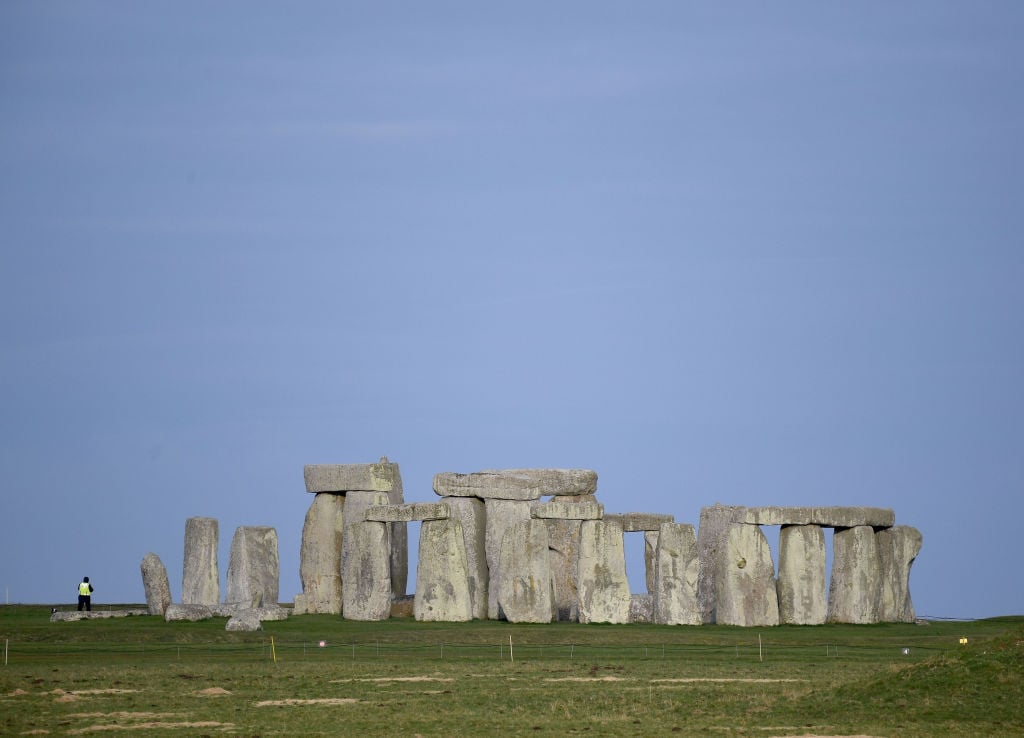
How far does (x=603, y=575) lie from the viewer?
Result: 39.9 meters

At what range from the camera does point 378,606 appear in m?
41.0

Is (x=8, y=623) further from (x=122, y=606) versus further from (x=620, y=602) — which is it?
(x=620, y=602)

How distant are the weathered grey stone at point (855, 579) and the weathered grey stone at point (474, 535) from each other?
8834mm

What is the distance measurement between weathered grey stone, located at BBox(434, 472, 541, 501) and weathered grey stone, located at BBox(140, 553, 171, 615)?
7398 millimetres

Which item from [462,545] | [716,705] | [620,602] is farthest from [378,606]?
[716,705]

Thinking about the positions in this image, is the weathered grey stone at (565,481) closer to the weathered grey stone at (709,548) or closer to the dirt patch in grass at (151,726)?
the weathered grey stone at (709,548)

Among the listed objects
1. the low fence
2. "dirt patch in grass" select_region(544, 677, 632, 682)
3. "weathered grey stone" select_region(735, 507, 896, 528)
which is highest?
"weathered grey stone" select_region(735, 507, 896, 528)

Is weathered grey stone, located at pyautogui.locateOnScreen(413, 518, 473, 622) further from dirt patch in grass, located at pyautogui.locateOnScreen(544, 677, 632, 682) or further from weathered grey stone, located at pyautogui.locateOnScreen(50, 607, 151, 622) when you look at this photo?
dirt patch in grass, located at pyautogui.locateOnScreen(544, 677, 632, 682)

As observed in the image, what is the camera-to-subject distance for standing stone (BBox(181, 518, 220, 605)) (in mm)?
43625

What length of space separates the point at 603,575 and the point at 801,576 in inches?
197

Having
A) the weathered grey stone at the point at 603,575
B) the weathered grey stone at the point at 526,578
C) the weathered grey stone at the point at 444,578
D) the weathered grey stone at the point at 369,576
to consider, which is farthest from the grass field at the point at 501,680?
the weathered grey stone at the point at 369,576

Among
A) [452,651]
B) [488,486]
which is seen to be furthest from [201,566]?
[452,651]

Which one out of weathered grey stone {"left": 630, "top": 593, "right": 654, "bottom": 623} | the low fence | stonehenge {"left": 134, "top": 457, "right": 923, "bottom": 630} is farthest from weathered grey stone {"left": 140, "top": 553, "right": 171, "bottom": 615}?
weathered grey stone {"left": 630, "top": 593, "right": 654, "bottom": 623}

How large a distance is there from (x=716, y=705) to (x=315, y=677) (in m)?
7.46
